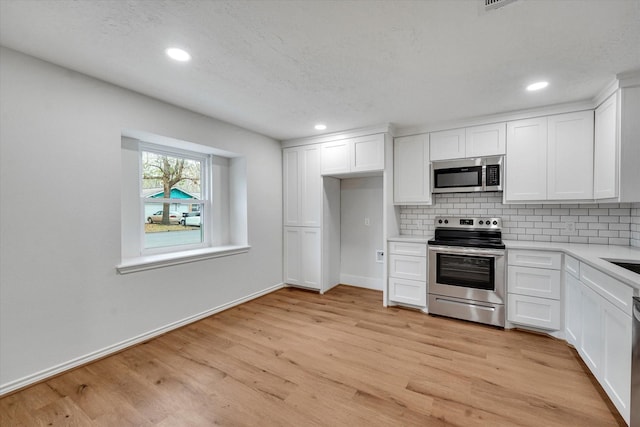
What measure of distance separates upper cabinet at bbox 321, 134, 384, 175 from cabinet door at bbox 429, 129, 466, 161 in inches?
26.4

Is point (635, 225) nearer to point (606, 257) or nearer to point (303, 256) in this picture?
point (606, 257)

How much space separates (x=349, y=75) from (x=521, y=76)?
1.47 meters

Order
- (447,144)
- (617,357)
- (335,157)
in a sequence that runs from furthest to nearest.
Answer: (335,157) → (447,144) → (617,357)

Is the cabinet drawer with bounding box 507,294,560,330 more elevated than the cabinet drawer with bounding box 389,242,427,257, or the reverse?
the cabinet drawer with bounding box 389,242,427,257

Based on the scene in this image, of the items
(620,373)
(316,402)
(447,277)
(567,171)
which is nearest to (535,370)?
(620,373)

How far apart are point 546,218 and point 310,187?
3098mm

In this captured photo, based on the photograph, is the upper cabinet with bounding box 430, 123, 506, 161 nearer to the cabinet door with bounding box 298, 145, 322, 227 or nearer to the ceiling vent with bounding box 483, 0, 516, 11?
the cabinet door with bounding box 298, 145, 322, 227

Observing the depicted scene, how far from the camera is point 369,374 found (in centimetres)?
220

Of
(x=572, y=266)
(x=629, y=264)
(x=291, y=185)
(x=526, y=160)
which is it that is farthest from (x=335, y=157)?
(x=629, y=264)

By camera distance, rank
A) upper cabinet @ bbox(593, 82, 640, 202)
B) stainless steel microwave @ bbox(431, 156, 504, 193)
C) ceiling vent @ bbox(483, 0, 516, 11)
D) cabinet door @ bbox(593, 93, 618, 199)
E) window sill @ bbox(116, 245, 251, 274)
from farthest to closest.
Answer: stainless steel microwave @ bbox(431, 156, 504, 193)
window sill @ bbox(116, 245, 251, 274)
cabinet door @ bbox(593, 93, 618, 199)
upper cabinet @ bbox(593, 82, 640, 202)
ceiling vent @ bbox(483, 0, 516, 11)

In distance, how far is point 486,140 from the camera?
3311 mm

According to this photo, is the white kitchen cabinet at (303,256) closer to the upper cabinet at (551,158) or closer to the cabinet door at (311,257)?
the cabinet door at (311,257)

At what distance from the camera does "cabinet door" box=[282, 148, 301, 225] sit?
4.46 metres

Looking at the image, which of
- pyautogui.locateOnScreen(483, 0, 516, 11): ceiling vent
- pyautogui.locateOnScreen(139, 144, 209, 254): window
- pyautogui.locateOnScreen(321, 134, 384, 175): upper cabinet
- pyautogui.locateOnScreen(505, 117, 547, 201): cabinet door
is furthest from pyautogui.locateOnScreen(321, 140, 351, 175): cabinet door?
pyautogui.locateOnScreen(483, 0, 516, 11): ceiling vent
